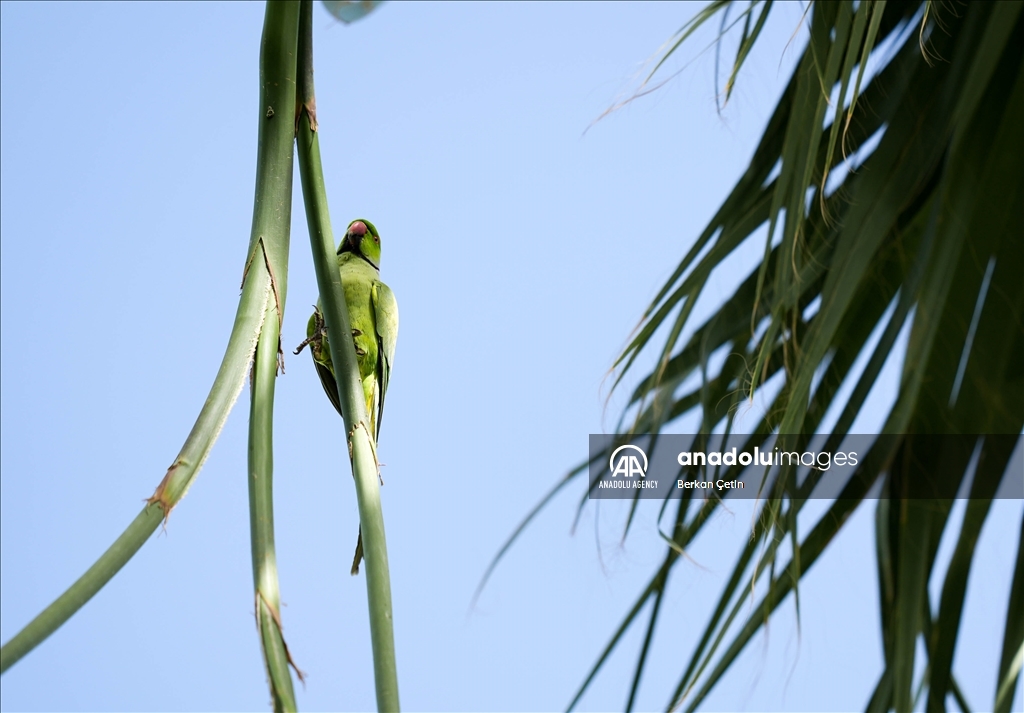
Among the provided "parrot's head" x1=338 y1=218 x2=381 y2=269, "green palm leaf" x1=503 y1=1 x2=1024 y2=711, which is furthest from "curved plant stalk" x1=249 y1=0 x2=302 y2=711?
"parrot's head" x1=338 y1=218 x2=381 y2=269

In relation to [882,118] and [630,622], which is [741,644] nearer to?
[630,622]

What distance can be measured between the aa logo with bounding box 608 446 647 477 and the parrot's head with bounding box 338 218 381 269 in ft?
2.10

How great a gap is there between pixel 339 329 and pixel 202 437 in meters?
0.12

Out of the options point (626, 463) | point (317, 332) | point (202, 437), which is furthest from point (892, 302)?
point (202, 437)

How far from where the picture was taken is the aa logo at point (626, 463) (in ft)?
2.84

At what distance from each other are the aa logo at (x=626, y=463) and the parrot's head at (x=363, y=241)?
2.10ft

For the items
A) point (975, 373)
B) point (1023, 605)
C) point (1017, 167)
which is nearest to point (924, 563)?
point (1023, 605)

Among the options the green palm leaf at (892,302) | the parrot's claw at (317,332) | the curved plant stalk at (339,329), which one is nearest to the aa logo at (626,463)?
the green palm leaf at (892,302)

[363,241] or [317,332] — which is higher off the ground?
[363,241]

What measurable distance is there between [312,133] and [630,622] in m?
0.54

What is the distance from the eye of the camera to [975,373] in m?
0.77

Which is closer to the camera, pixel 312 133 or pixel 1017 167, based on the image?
pixel 312 133

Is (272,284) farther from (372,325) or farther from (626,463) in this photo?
(372,325)

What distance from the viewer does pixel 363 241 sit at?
4.50 feet
